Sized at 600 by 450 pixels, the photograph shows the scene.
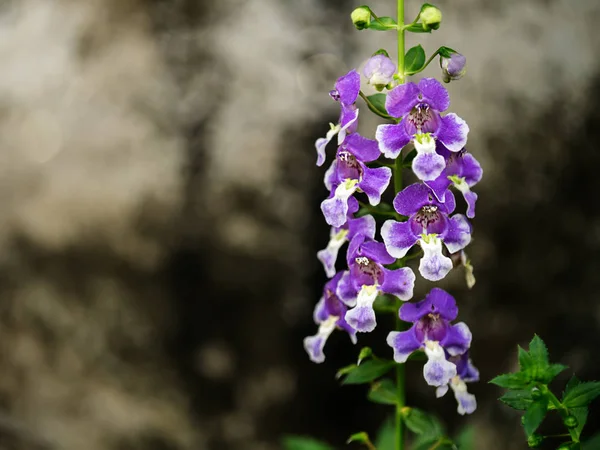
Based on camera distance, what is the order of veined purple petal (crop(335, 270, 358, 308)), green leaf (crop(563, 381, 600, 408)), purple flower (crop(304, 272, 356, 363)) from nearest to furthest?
green leaf (crop(563, 381, 600, 408))
veined purple petal (crop(335, 270, 358, 308))
purple flower (crop(304, 272, 356, 363))

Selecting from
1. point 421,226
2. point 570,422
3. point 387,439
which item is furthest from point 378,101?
point 387,439

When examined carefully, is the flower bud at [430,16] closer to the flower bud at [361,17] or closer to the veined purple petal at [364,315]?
the flower bud at [361,17]

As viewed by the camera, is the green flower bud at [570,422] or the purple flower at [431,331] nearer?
the green flower bud at [570,422]

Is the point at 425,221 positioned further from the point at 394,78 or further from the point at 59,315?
the point at 59,315

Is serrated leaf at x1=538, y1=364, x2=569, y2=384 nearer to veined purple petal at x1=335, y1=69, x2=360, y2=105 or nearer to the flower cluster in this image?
the flower cluster

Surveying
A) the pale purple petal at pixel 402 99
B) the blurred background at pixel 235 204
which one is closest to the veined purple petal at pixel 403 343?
the pale purple petal at pixel 402 99

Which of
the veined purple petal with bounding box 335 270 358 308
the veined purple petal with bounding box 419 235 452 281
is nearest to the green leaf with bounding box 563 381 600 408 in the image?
the veined purple petal with bounding box 419 235 452 281
